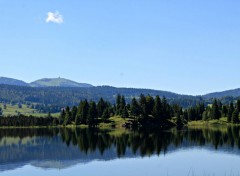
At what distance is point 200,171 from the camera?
209 ft

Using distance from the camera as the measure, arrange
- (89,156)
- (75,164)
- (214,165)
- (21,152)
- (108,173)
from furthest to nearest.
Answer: (21,152)
(89,156)
(75,164)
(214,165)
(108,173)

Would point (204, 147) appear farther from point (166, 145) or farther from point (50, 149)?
point (50, 149)

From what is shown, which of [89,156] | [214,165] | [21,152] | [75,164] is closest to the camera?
[214,165]

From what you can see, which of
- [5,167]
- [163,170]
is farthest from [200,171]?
[5,167]

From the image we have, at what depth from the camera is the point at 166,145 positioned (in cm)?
10675

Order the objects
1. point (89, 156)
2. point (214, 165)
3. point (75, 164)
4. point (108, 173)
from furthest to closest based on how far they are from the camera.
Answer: point (89, 156), point (75, 164), point (214, 165), point (108, 173)

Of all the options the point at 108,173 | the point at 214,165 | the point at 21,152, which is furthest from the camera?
the point at 21,152

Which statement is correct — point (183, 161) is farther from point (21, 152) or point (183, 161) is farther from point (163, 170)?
point (21, 152)

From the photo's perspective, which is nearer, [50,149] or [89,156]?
[89,156]

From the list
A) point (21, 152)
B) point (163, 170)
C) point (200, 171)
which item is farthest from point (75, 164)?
point (21, 152)

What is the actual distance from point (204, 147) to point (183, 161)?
88.2 ft

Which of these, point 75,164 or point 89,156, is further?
point 89,156

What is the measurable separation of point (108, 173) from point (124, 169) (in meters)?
4.40

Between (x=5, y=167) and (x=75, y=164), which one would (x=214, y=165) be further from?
(x=5, y=167)
